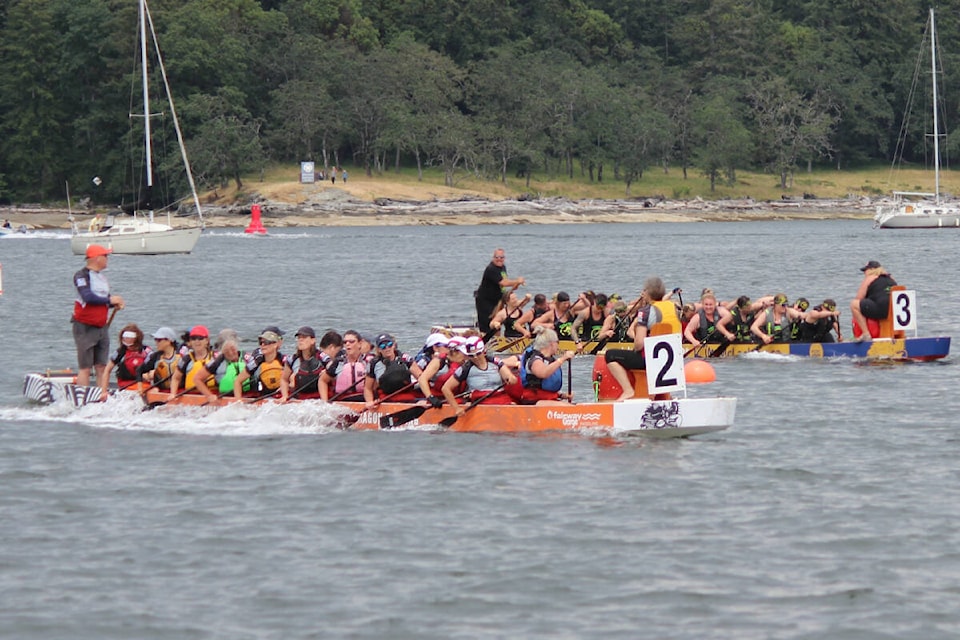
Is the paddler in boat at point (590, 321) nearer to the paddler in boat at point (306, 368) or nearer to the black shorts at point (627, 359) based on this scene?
the paddler in boat at point (306, 368)

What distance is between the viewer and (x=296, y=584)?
13.2 m

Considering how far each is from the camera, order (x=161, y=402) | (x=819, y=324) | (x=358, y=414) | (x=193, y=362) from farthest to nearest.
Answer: (x=819, y=324) < (x=161, y=402) < (x=193, y=362) < (x=358, y=414)

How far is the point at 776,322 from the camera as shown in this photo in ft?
88.8

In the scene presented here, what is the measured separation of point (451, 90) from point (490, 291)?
83619 millimetres

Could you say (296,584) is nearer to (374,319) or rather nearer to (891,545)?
(891,545)

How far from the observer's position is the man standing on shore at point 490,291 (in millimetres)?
28266

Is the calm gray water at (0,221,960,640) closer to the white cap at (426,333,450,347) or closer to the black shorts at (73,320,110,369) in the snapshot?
the black shorts at (73,320,110,369)

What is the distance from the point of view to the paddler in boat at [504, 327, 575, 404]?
61.0 feet

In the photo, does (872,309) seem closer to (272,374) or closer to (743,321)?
(743,321)

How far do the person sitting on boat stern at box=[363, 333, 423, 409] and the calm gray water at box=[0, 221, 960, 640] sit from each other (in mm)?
547

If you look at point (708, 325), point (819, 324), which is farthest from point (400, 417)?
point (819, 324)

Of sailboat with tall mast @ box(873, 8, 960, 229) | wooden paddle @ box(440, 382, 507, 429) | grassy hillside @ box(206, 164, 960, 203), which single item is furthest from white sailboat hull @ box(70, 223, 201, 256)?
wooden paddle @ box(440, 382, 507, 429)

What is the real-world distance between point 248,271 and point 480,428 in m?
39.0

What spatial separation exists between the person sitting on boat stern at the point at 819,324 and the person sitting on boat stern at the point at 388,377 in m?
9.49
